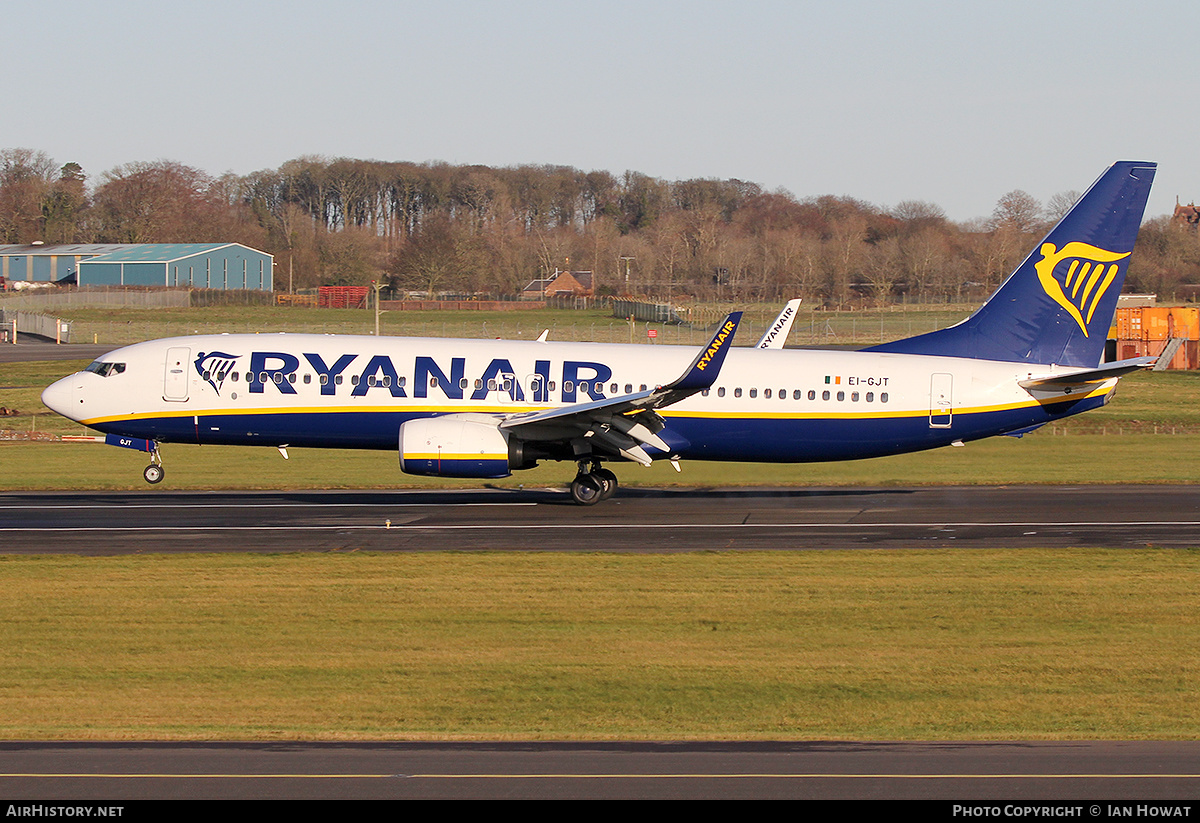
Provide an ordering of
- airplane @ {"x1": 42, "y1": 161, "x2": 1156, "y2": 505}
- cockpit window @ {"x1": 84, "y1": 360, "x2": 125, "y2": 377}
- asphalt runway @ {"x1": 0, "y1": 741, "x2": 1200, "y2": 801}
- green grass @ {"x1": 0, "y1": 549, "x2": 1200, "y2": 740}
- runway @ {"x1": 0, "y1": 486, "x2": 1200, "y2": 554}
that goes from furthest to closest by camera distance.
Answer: cockpit window @ {"x1": 84, "y1": 360, "x2": 125, "y2": 377} → airplane @ {"x1": 42, "y1": 161, "x2": 1156, "y2": 505} → runway @ {"x1": 0, "y1": 486, "x2": 1200, "y2": 554} → green grass @ {"x1": 0, "y1": 549, "x2": 1200, "y2": 740} → asphalt runway @ {"x1": 0, "y1": 741, "x2": 1200, "y2": 801}

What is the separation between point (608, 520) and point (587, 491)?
7.40ft

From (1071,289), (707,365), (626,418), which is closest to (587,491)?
(626,418)

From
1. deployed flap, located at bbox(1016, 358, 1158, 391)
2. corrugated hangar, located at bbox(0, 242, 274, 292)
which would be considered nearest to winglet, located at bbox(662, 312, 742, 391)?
deployed flap, located at bbox(1016, 358, 1158, 391)

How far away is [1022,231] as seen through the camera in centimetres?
17262

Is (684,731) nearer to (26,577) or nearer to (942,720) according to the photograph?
(942,720)

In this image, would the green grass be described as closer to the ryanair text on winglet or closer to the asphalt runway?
the asphalt runway

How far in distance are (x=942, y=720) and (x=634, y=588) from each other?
8.13m

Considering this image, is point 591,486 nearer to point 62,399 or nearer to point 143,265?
point 62,399

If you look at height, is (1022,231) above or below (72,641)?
above

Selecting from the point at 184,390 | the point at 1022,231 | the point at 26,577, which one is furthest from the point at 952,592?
the point at 1022,231

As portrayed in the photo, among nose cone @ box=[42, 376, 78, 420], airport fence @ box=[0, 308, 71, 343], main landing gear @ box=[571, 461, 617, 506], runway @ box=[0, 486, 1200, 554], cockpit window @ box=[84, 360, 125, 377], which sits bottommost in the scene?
runway @ box=[0, 486, 1200, 554]

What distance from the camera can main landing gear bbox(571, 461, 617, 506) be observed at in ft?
106

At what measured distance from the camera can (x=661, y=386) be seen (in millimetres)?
31516

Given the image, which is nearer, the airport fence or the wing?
the wing
